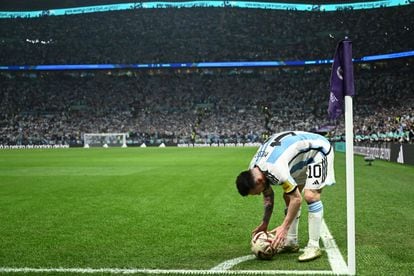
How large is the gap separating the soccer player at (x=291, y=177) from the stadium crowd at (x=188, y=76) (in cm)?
5777

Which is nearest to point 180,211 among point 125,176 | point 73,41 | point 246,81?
point 125,176

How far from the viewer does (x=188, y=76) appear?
3054 inches

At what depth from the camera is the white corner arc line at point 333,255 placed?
5.48 meters

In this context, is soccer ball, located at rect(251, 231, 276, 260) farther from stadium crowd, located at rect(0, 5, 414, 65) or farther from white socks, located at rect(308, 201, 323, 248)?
stadium crowd, located at rect(0, 5, 414, 65)

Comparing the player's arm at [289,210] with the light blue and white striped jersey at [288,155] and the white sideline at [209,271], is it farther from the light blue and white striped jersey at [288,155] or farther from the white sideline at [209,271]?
the white sideline at [209,271]

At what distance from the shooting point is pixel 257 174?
5410 millimetres

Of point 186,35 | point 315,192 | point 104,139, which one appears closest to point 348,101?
point 315,192

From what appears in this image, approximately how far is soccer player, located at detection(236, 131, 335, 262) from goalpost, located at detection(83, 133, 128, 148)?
58.6 meters

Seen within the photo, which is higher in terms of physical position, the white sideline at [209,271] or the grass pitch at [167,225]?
the white sideline at [209,271]

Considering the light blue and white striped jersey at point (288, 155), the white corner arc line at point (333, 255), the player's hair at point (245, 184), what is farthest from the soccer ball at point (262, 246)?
the player's hair at point (245, 184)

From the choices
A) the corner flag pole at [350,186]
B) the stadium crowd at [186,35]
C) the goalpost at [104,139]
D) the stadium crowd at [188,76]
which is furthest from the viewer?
the stadium crowd at [186,35]

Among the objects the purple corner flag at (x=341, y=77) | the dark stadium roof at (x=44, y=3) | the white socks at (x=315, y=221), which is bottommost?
the white socks at (x=315, y=221)

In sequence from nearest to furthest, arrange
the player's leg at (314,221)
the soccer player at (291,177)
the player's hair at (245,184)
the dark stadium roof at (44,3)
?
the player's hair at (245,184), the soccer player at (291,177), the player's leg at (314,221), the dark stadium roof at (44,3)

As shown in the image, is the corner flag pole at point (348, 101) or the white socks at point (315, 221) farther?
the white socks at point (315, 221)
